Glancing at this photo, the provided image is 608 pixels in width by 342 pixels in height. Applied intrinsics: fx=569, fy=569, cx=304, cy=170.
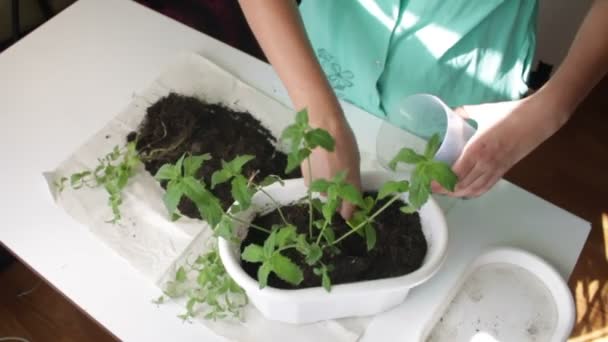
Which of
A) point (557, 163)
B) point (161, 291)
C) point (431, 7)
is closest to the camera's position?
point (161, 291)

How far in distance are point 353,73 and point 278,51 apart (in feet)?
0.73

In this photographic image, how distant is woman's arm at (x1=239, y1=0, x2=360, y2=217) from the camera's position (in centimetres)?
75

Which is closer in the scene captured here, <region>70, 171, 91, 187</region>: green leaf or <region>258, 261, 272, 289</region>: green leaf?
<region>258, 261, 272, 289</region>: green leaf

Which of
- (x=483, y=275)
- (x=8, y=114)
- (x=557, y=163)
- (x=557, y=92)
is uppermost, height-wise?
(x=557, y=92)

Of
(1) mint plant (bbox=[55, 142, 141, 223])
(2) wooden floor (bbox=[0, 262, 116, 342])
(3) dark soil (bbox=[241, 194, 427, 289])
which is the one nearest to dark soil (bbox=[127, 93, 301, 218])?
(1) mint plant (bbox=[55, 142, 141, 223])

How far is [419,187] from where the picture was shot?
59 cm

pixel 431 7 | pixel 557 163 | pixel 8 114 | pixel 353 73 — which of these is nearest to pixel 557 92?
pixel 431 7

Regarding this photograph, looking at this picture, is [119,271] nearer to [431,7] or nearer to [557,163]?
[431,7]

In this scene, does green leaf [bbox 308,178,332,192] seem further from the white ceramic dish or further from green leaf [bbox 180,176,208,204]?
the white ceramic dish

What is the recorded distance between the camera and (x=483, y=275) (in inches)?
32.0

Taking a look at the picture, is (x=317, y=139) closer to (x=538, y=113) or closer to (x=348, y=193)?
(x=348, y=193)

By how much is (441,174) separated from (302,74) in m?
0.28

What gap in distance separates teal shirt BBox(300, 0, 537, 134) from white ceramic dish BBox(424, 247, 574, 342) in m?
0.29

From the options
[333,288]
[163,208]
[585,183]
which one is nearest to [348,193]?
[333,288]
